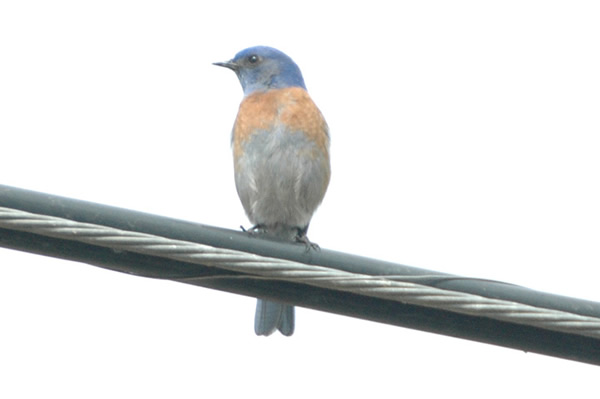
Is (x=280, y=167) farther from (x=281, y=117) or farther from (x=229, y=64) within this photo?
(x=229, y=64)

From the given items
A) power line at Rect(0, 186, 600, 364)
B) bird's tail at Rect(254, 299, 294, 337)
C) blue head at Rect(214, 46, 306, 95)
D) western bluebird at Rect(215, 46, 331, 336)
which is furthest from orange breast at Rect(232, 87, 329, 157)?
power line at Rect(0, 186, 600, 364)

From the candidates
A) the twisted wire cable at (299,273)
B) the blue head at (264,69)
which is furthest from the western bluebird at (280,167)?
the twisted wire cable at (299,273)

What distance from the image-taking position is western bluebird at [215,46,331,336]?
799cm

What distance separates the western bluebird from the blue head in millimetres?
484

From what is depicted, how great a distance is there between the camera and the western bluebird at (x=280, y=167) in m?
7.99

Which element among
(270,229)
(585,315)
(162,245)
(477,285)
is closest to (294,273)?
(162,245)

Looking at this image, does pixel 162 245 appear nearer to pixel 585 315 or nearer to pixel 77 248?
pixel 77 248

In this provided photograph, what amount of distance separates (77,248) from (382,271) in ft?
4.37

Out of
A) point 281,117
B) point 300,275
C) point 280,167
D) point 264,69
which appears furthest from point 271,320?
point 300,275

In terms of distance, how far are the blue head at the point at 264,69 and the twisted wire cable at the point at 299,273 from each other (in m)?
4.50

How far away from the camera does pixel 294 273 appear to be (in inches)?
176

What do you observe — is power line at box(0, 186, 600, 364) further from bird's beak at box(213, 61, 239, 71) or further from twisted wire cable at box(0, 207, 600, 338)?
bird's beak at box(213, 61, 239, 71)

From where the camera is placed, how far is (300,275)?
4465 millimetres

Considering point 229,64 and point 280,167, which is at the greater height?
point 229,64
